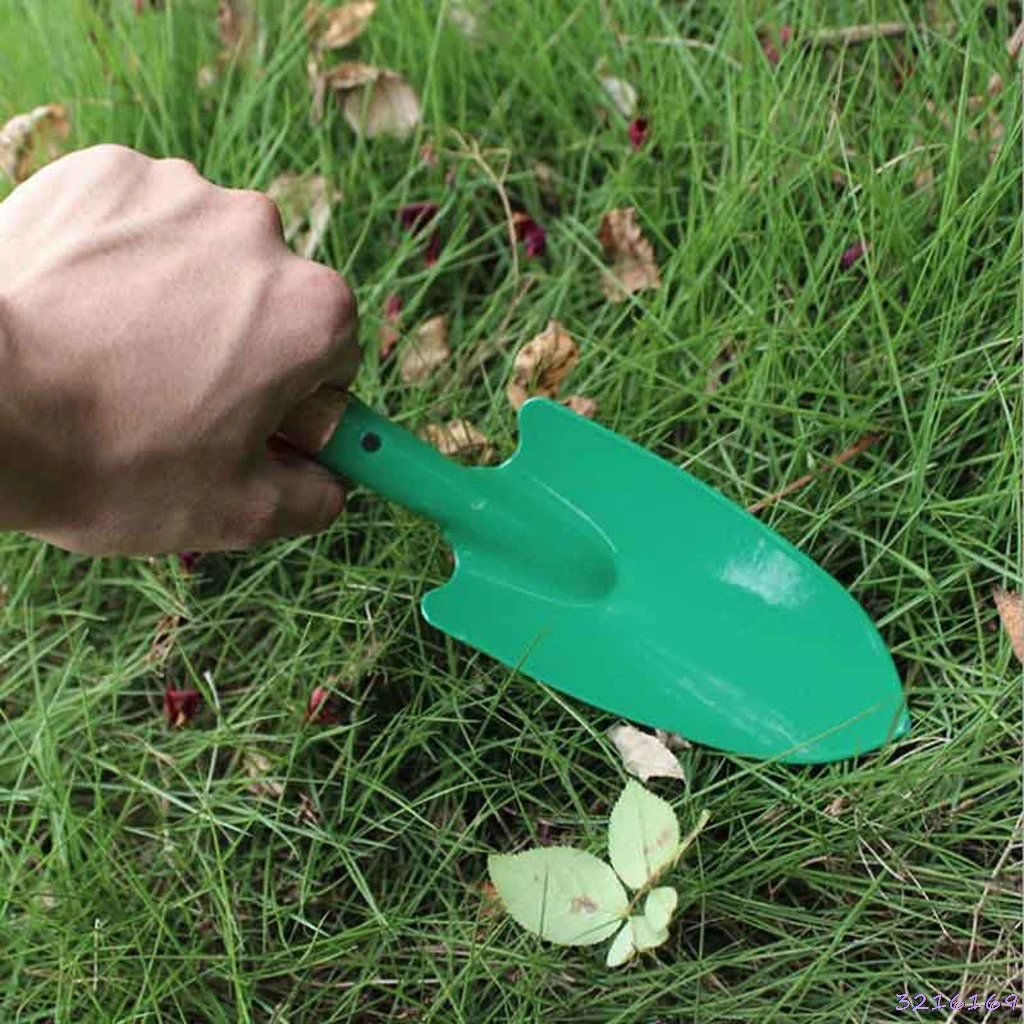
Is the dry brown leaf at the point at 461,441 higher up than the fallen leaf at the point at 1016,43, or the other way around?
the fallen leaf at the point at 1016,43

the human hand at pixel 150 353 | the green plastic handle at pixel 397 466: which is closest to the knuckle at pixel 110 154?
the human hand at pixel 150 353

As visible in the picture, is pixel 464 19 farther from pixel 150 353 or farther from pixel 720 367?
pixel 150 353

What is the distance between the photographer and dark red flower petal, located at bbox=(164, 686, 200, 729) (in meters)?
1.40

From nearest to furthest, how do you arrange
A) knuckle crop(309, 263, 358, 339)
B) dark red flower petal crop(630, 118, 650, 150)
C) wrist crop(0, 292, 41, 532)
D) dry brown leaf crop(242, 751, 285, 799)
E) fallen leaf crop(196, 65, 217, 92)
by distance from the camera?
wrist crop(0, 292, 41, 532) → knuckle crop(309, 263, 358, 339) → dry brown leaf crop(242, 751, 285, 799) → dark red flower petal crop(630, 118, 650, 150) → fallen leaf crop(196, 65, 217, 92)

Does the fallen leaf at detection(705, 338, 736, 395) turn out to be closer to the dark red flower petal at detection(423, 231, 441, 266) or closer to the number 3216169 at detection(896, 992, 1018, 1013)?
the dark red flower petal at detection(423, 231, 441, 266)

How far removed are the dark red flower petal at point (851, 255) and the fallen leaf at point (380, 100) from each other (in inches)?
21.1

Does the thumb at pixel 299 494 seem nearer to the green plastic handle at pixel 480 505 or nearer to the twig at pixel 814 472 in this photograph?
the green plastic handle at pixel 480 505

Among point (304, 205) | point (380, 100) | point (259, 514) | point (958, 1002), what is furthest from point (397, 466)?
point (958, 1002)

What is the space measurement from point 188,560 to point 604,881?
1.89ft

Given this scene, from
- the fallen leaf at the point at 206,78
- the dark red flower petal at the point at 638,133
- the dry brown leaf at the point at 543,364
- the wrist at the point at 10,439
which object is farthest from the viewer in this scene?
the fallen leaf at the point at 206,78

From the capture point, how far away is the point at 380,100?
5.35ft

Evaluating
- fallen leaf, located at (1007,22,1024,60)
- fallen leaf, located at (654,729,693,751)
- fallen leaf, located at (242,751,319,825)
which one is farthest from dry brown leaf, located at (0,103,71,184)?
fallen leaf, located at (1007,22,1024,60)

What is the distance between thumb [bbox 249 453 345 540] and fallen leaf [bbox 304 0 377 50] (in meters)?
0.67

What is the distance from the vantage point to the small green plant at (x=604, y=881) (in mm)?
1176
